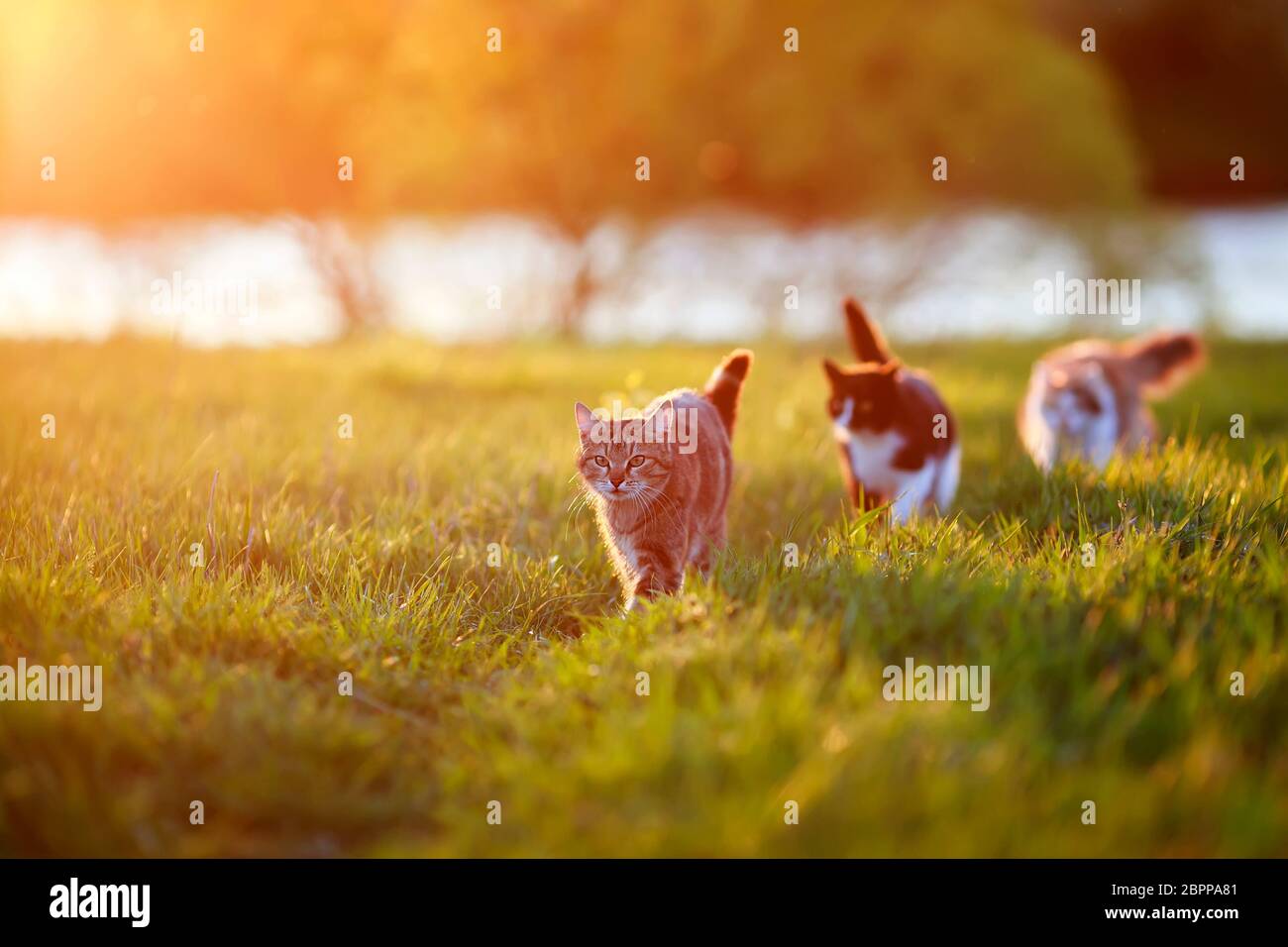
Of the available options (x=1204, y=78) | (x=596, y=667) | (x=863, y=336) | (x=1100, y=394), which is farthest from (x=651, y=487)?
(x=1204, y=78)

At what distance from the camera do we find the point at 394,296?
46.7 ft

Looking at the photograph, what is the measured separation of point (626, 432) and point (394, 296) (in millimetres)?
10463

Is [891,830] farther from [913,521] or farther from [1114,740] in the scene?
[913,521]

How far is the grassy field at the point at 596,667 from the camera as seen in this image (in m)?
2.66

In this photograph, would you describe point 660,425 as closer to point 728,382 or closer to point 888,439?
point 728,382

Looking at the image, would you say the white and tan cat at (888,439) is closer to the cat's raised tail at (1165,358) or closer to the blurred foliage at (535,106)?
the cat's raised tail at (1165,358)

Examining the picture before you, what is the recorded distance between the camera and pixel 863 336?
6.66 metres

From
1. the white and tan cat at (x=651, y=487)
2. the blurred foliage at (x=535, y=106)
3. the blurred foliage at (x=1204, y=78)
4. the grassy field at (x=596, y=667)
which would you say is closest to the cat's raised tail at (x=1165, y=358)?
the grassy field at (x=596, y=667)

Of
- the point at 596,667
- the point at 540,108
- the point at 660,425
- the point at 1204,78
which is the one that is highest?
the point at 1204,78

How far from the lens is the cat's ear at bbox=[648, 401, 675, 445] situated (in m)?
4.56

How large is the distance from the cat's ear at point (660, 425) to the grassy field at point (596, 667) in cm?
71

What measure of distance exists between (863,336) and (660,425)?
2574 millimetres

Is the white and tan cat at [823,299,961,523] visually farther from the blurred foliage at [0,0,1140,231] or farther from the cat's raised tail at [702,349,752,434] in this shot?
the blurred foliage at [0,0,1140,231]
